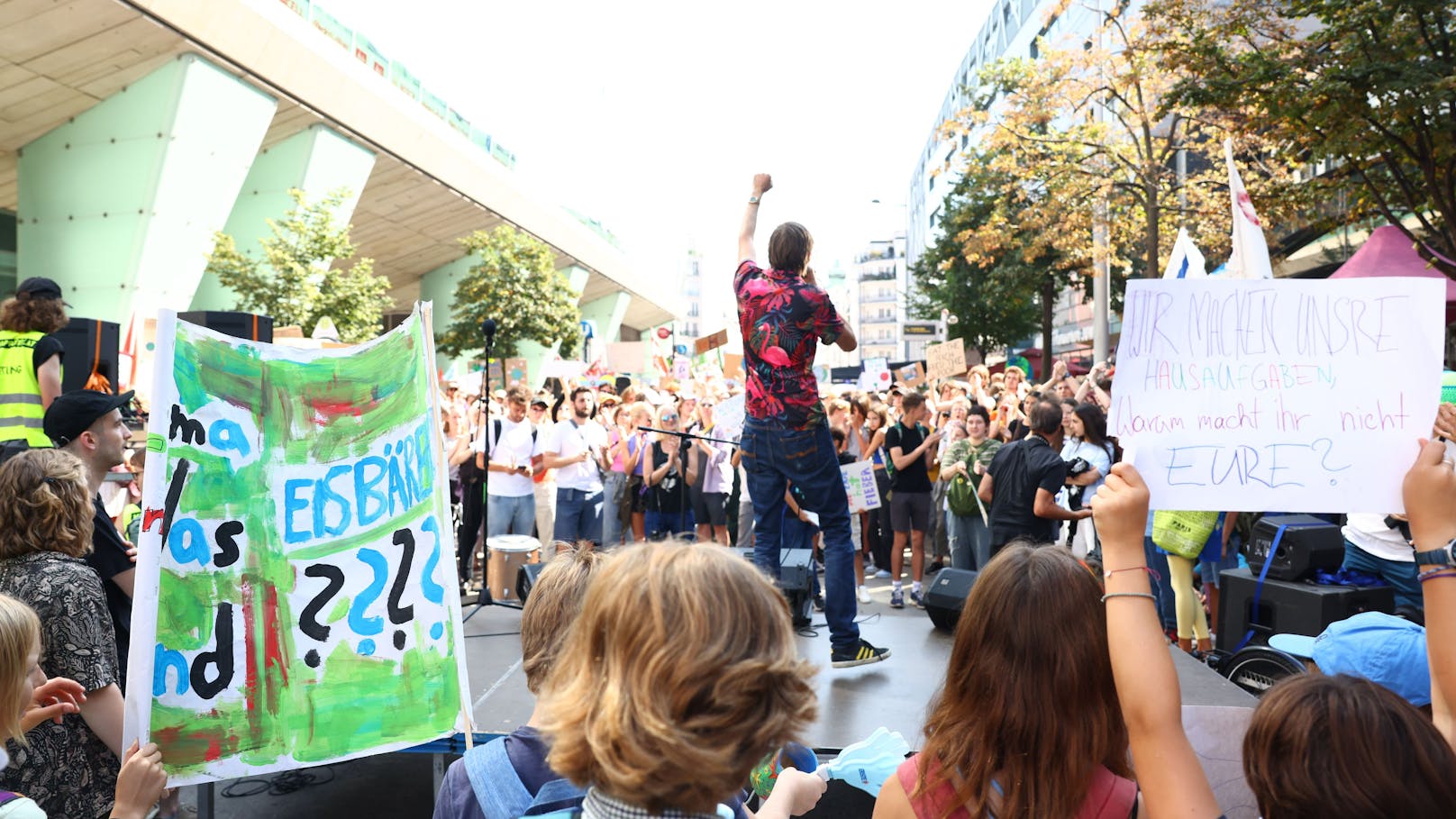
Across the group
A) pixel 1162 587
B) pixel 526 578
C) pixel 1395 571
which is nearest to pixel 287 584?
pixel 526 578

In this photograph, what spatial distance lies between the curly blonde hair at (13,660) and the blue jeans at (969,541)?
677 cm

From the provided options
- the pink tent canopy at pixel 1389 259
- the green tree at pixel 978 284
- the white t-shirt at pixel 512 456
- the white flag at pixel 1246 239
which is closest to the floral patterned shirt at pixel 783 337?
the white flag at pixel 1246 239

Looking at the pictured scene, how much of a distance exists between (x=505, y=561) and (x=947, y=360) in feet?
34.1

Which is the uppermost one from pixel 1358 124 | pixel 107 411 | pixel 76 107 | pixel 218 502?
pixel 76 107

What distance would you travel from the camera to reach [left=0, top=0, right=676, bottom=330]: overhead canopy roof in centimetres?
1855

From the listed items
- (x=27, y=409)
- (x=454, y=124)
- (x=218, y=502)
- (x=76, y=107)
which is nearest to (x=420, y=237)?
(x=454, y=124)

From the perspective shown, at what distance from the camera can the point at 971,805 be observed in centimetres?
183

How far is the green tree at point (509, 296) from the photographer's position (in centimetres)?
3828

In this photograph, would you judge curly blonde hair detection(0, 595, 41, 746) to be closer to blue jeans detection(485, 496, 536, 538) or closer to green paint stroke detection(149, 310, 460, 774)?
green paint stroke detection(149, 310, 460, 774)

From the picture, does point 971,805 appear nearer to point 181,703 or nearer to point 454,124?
point 181,703

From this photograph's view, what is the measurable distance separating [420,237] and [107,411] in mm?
38642

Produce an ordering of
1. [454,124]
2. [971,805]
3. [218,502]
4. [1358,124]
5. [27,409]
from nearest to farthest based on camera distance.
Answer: [971,805]
[218,502]
[27,409]
[1358,124]
[454,124]

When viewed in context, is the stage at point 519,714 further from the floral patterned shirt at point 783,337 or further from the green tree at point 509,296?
the green tree at point 509,296

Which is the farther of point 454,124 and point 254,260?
point 454,124
